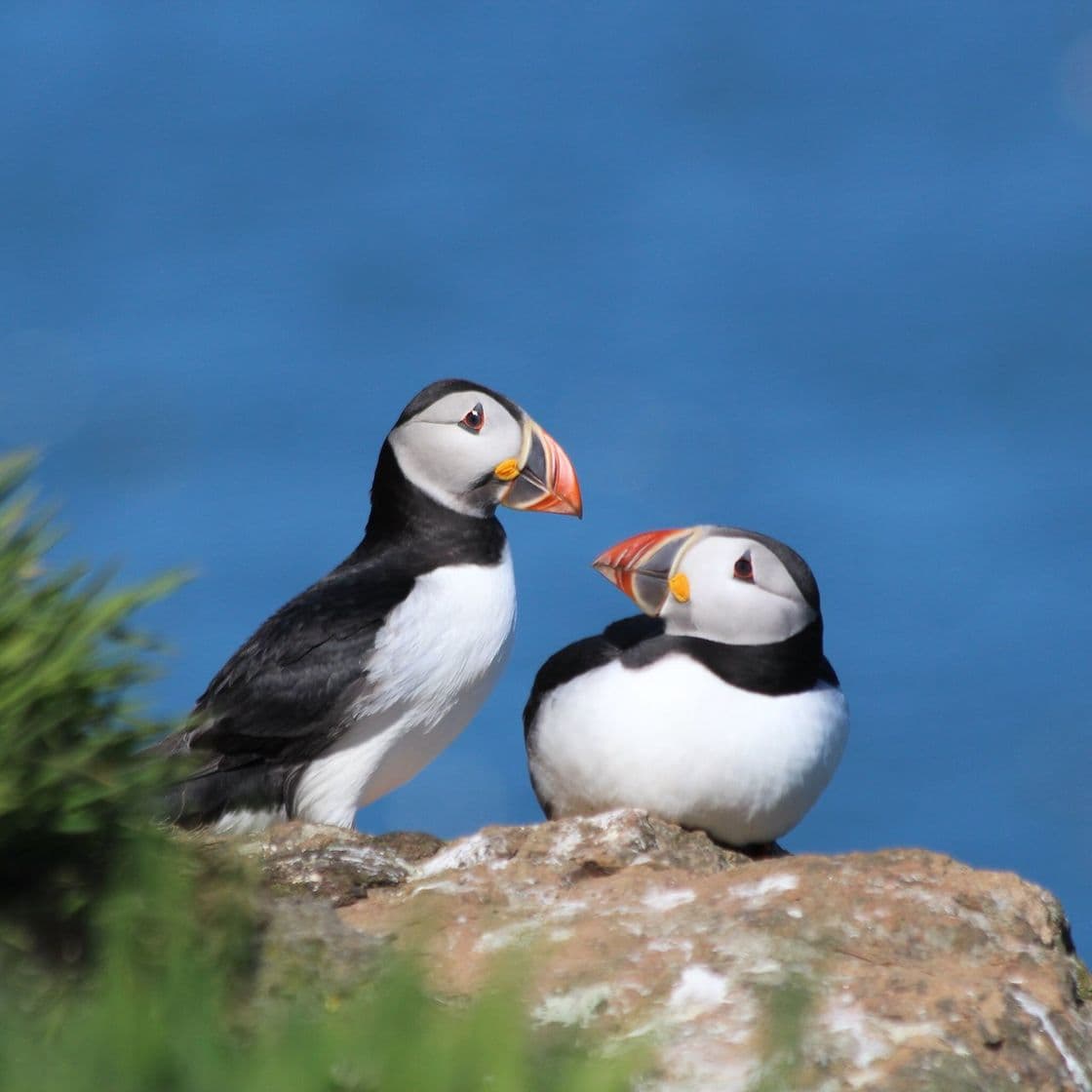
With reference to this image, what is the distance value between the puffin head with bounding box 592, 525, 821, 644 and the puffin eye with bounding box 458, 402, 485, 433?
80 centimetres

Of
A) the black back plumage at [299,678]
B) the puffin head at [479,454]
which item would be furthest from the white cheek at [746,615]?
the black back plumage at [299,678]

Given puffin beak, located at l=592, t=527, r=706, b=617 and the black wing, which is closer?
puffin beak, located at l=592, t=527, r=706, b=617

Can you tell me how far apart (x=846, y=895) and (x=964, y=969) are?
0.88ft

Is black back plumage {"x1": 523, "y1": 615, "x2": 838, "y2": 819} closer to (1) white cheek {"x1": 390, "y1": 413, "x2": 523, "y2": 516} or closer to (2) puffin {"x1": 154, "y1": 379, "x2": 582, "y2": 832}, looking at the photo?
(2) puffin {"x1": 154, "y1": 379, "x2": 582, "y2": 832}

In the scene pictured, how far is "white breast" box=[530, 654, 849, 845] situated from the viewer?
451cm

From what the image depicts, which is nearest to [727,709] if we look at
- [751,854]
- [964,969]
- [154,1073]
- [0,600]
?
[751,854]

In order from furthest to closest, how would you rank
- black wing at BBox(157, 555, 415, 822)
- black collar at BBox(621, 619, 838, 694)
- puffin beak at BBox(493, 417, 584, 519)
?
puffin beak at BBox(493, 417, 584, 519) < black wing at BBox(157, 555, 415, 822) < black collar at BBox(621, 619, 838, 694)

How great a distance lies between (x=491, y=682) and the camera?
5.42m

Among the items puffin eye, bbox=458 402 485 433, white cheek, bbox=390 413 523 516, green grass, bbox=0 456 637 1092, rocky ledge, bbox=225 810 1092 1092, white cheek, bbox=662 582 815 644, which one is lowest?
green grass, bbox=0 456 637 1092

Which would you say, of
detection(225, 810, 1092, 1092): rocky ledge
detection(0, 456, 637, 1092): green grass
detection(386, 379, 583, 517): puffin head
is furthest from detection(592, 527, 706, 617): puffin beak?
detection(0, 456, 637, 1092): green grass

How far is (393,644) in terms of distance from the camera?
5176mm

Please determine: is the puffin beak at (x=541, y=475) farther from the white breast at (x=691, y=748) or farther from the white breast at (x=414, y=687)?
the white breast at (x=691, y=748)

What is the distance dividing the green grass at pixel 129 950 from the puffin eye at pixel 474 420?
2.27m

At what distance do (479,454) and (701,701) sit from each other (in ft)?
3.98
